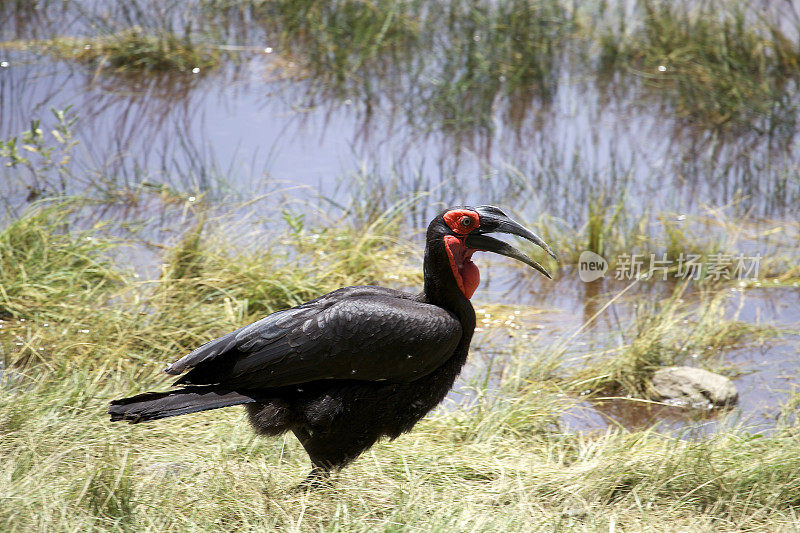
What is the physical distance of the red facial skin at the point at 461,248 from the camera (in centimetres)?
305

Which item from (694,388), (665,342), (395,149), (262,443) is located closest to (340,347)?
(262,443)

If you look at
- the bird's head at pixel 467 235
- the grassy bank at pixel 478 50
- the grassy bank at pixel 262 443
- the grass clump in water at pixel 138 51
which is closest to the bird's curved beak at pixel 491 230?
the bird's head at pixel 467 235

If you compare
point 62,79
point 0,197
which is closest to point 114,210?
point 0,197

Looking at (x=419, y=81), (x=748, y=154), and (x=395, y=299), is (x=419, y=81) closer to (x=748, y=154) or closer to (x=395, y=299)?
(x=748, y=154)

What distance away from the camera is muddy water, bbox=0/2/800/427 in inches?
217

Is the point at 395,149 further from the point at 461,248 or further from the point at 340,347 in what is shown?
the point at 340,347

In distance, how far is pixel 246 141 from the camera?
6516mm

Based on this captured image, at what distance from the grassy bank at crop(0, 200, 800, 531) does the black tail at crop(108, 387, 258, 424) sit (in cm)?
13

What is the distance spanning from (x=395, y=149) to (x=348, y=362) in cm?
370

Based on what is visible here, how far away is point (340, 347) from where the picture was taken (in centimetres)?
293

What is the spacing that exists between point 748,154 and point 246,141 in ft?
11.2

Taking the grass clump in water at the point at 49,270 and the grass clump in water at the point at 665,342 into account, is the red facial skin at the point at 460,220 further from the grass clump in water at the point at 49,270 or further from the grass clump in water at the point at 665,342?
the grass clump in water at the point at 49,270

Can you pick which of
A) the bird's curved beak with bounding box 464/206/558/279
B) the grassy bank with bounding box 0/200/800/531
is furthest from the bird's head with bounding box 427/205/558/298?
the grassy bank with bounding box 0/200/800/531

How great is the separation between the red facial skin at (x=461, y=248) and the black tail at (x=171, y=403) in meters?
0.76
